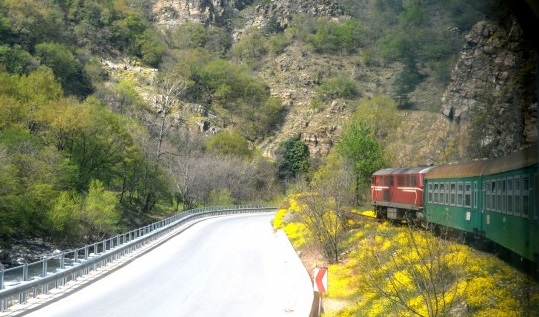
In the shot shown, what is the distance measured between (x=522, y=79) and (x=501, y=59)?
299mm

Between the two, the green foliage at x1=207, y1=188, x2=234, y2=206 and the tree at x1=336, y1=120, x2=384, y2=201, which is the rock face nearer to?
the tree at x1=336, y1=120, x2=384, y2=201

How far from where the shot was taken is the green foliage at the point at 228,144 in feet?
317

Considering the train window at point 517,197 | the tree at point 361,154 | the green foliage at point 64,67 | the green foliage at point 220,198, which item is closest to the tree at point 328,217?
the tree at point 361,154

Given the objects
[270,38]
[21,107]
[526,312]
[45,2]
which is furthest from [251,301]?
[270,38]

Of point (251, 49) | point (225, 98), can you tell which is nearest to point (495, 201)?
point (225, 98)

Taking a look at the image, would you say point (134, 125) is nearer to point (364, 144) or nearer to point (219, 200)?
point (219, 200)

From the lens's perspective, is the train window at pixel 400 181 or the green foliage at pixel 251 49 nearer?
the train window at pixel 400 181

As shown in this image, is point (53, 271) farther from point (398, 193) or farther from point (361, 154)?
point (361, 154)

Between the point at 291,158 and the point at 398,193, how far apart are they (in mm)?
68096

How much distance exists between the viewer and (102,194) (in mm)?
50906

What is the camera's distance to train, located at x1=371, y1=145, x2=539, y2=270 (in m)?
4.94

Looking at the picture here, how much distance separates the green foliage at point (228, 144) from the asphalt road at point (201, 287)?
63.8 m

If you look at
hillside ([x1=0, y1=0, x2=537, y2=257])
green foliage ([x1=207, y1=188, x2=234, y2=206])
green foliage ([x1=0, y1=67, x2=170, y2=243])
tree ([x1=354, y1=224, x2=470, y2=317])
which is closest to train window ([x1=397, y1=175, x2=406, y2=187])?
hillside ([x1=0, y1=0, x2=537, y2=257])

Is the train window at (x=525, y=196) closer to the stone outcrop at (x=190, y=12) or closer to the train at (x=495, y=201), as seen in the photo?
the train at (x=495, y=201)
